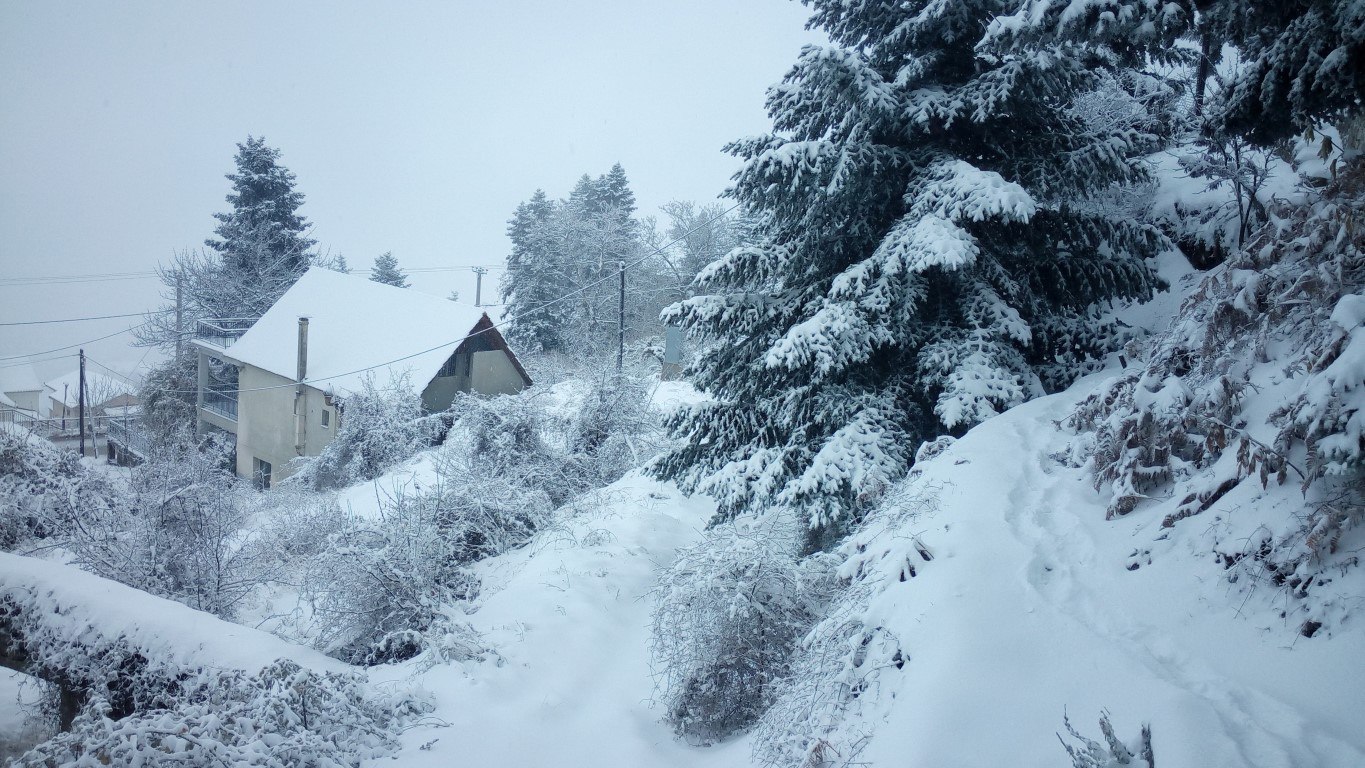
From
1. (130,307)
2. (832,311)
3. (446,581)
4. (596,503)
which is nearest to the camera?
(832,311)

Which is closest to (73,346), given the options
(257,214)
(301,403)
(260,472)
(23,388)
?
(23,388)

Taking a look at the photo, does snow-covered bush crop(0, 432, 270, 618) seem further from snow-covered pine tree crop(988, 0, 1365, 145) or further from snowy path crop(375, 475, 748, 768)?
snow-covered pine tree crop(988, 0, 1365, 145)

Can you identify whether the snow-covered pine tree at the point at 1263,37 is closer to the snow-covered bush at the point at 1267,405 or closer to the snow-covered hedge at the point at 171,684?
the snow-covered bush at the point at 1267,405

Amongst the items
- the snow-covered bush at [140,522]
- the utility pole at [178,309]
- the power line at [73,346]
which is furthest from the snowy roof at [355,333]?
the snow-covered bush at [140,522]

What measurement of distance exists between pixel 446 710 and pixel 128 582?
5981mm

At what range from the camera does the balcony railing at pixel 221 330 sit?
28.6 meters

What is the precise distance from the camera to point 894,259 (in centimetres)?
650

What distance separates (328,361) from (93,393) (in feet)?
40.9

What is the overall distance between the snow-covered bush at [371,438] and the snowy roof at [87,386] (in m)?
13.9

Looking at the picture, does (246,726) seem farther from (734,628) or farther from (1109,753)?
(1109,753)

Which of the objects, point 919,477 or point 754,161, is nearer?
point 919,477

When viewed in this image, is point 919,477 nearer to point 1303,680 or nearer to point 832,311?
point 832,311

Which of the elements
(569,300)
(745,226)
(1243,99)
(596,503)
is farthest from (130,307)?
(1243,99)

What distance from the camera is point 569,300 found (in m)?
35.8
